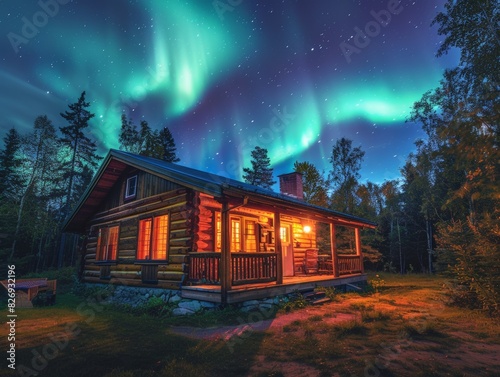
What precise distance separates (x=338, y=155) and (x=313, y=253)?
17163 mm

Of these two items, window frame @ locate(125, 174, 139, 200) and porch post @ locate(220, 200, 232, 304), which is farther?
window frame @ locate(125, 174, 139, 200)

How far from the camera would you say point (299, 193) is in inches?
736

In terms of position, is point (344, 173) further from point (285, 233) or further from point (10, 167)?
point (10, 167)

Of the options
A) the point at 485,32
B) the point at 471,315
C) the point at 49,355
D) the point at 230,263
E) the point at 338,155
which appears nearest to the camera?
the point at 49,355

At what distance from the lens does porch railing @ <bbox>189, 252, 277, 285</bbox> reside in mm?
8625

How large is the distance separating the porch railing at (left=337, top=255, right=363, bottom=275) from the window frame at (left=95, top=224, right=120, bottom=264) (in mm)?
11257

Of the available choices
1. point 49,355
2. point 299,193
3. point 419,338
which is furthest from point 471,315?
point 299,193

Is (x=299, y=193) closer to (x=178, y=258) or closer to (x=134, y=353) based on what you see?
(x=178, y=258)

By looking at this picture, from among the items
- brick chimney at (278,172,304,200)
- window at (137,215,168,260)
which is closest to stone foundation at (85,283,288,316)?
window at (137,215,168,260)

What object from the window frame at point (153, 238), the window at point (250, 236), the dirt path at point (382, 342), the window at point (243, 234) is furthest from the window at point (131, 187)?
the dirt path at point (382, 342)

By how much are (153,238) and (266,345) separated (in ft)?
25.1

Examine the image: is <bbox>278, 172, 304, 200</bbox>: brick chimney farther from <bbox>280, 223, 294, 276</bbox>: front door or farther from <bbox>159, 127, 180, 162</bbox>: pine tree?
<bbox>159, 127, 180, 162</bbox>: pine tree

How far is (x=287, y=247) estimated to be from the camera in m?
14.8

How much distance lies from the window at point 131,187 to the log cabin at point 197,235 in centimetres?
5
